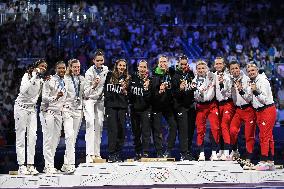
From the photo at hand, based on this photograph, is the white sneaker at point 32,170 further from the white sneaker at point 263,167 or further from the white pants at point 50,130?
the white sneaker at point 263,167

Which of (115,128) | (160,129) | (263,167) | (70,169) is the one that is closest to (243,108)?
(263,167)

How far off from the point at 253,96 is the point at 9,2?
13.1m

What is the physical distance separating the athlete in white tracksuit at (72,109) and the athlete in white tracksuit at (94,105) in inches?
5.6

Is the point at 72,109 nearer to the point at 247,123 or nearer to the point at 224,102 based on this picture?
the point at 224,102

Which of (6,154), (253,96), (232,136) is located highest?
(253,96)

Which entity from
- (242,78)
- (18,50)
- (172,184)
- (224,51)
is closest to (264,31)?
(224,51)

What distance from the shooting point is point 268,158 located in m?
9.31

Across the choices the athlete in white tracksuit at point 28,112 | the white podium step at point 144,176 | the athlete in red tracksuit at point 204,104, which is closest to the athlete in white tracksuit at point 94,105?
the white podium step at point 144,176

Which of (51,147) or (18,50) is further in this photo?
(18,50)

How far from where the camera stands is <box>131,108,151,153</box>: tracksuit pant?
938 cm

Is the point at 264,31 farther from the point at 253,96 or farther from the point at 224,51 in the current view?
the point at 253,96

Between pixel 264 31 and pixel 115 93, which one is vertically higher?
pixel 264 31

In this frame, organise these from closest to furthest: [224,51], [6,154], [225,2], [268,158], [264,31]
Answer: [268,158] < [6,154] < [224,51] < [264,31] < [225,2]

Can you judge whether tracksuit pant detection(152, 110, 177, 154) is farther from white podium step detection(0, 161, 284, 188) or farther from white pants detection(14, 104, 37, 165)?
white pants detection(14, 104, 37, 165)
